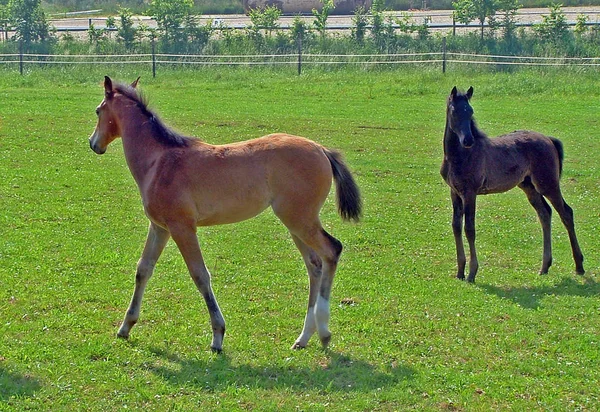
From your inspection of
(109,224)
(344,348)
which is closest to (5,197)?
(109,224)

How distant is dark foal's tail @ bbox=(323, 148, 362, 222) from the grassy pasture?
3.58ft

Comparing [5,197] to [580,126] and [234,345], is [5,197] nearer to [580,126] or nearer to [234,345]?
[234,345]

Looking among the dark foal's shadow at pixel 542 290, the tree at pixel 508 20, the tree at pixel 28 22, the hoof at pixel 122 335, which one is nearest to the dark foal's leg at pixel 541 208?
the dark foal's shadow at pixel 542 290

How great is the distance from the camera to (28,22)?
35344 millimetres

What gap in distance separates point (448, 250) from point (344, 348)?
13.4 feet

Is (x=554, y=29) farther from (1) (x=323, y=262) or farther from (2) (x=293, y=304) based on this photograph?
(1) (x=323, y=262)

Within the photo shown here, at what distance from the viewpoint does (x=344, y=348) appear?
7180mm

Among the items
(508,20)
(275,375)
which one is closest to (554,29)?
(508,20)

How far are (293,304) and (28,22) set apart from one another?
30546mm

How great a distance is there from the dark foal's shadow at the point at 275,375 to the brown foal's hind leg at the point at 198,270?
0.62 ft

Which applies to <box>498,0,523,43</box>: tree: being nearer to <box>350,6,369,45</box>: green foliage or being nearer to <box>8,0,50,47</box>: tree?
<box>350,6,369,45</box>: green foliage

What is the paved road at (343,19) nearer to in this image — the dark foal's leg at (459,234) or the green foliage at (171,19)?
the green foliage at (171,19)

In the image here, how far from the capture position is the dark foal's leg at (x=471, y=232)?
31.4ft

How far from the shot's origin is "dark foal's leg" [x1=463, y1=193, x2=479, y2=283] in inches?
377
